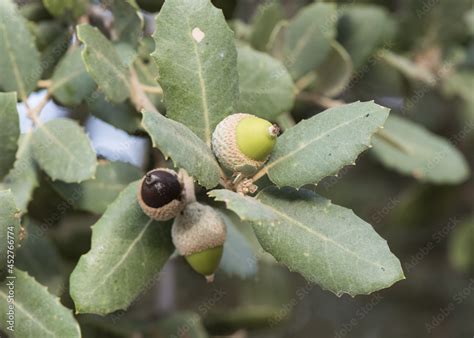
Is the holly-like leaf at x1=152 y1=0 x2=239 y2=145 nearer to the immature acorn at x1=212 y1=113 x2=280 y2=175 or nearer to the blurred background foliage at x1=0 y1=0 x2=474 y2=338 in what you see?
the immature acorn at x1=212 y1=113 x2=280 y2=175

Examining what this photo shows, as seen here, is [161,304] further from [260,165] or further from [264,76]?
[260,165]

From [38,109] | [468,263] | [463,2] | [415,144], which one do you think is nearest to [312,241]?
[38,109]

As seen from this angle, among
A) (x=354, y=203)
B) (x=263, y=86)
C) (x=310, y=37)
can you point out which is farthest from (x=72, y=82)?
(x=354, y=203)

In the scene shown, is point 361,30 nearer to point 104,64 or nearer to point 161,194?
point 104,64

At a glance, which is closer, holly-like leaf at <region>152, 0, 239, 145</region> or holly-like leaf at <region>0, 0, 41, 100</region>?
holly-like leaf at <region>152, 0, 239, 145</region>
